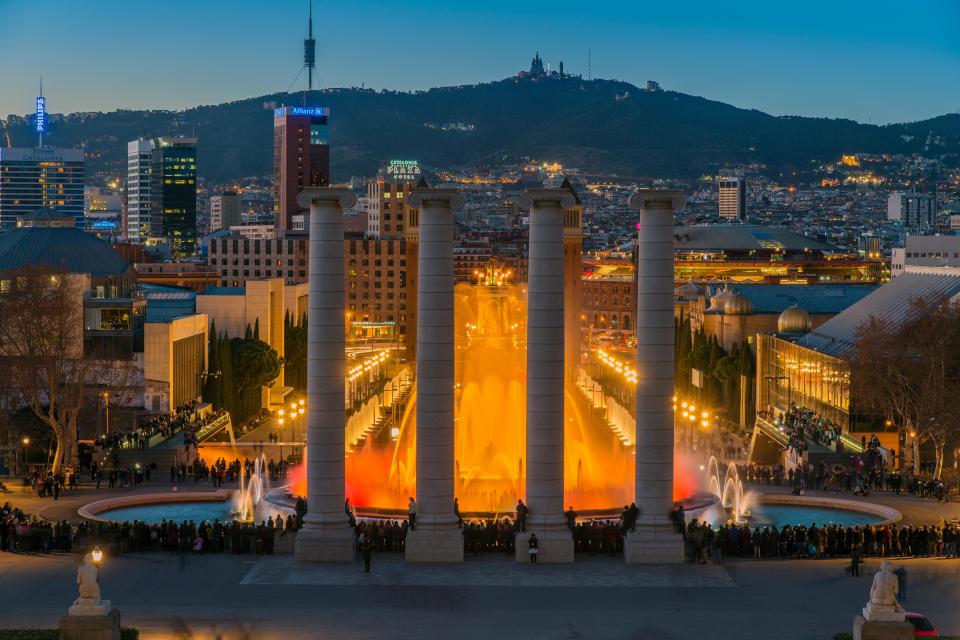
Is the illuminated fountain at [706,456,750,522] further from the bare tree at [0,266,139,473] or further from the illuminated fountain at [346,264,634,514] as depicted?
the bare tree at [0,266,139,473]

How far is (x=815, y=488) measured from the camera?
65625 mm

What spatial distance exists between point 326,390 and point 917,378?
118 ft

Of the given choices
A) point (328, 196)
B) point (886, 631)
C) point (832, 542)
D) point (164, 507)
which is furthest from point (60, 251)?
point (886, 631)

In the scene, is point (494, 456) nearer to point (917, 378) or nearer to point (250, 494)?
point (250, 494)

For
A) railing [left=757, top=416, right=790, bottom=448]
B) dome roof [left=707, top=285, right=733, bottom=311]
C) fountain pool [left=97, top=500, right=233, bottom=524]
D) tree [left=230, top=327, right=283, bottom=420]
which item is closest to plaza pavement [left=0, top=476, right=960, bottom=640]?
fountain pool [left=97, top=500, right=233, bottom=524]

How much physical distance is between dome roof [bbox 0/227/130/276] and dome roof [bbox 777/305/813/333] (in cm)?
4165

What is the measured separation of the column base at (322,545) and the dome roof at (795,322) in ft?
214

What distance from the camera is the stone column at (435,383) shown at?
44594 millimetres

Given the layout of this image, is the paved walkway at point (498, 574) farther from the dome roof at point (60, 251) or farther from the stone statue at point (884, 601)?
the dome roof at point (60, 251)

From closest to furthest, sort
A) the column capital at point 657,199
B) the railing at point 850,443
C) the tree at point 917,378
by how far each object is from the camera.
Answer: the column capital at point 657,199, the tree at point 917,378, the railing at point 850,443

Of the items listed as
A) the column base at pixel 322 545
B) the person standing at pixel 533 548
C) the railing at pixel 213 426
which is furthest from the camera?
the railing at pixel 213 426

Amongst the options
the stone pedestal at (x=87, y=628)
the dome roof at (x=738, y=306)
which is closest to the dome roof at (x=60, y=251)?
the dome roof at (x=738, y=306)

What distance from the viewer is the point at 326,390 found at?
45.4 metres

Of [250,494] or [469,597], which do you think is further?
[250,494]
